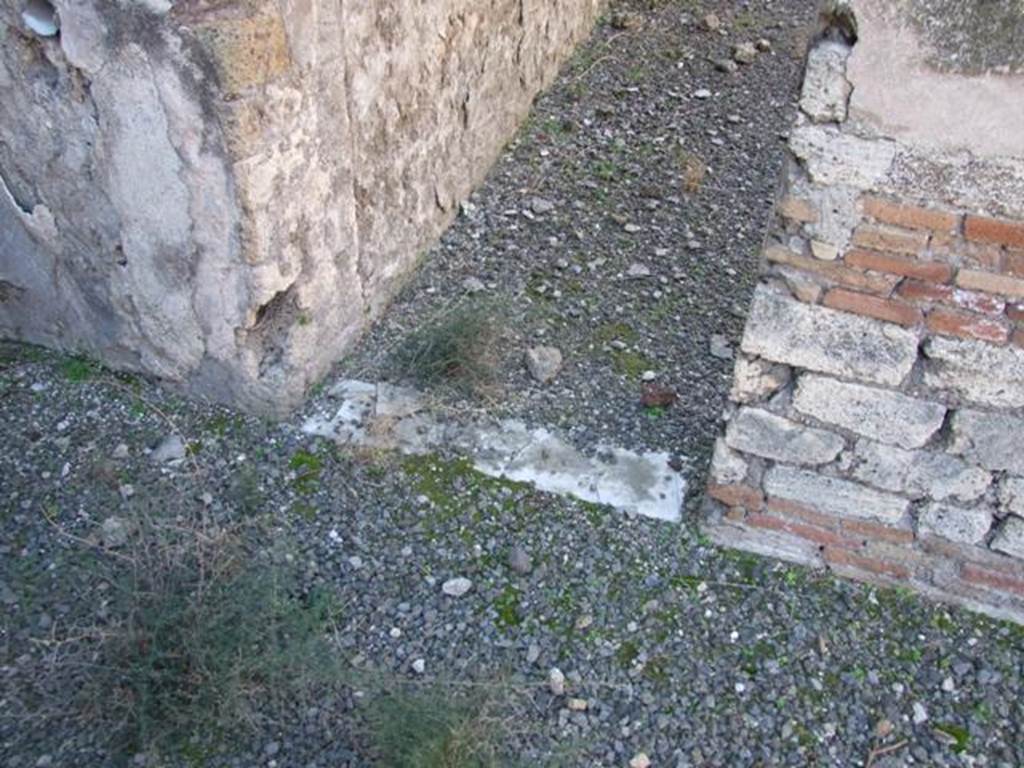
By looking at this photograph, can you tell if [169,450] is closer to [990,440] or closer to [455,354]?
[455,354]

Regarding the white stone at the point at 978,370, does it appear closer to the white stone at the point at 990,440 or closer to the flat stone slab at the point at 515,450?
the white stone at the point at 990,440

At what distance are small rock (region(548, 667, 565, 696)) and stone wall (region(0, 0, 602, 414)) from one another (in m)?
1.23

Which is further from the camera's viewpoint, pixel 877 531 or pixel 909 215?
pixel 877 531

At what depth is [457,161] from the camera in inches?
156

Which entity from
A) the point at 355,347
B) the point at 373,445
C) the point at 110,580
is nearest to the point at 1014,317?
the point at 373,445

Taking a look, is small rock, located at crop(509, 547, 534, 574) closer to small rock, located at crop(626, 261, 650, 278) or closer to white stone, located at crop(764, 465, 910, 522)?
white stone, located at crop(764, 465, 910, 522)

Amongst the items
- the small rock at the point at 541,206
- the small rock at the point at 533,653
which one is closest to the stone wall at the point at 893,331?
the small rock at the point at 533,653

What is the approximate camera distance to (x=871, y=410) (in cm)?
237

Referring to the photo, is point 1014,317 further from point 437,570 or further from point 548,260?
point 548,260

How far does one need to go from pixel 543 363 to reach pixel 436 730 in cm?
137

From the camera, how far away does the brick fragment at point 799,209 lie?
7.00 feet

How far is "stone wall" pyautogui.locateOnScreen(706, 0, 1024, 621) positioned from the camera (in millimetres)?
1979

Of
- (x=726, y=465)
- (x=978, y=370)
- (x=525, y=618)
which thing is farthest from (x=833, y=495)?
(x=525, y=618)

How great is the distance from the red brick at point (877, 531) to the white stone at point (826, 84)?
1081 mm
